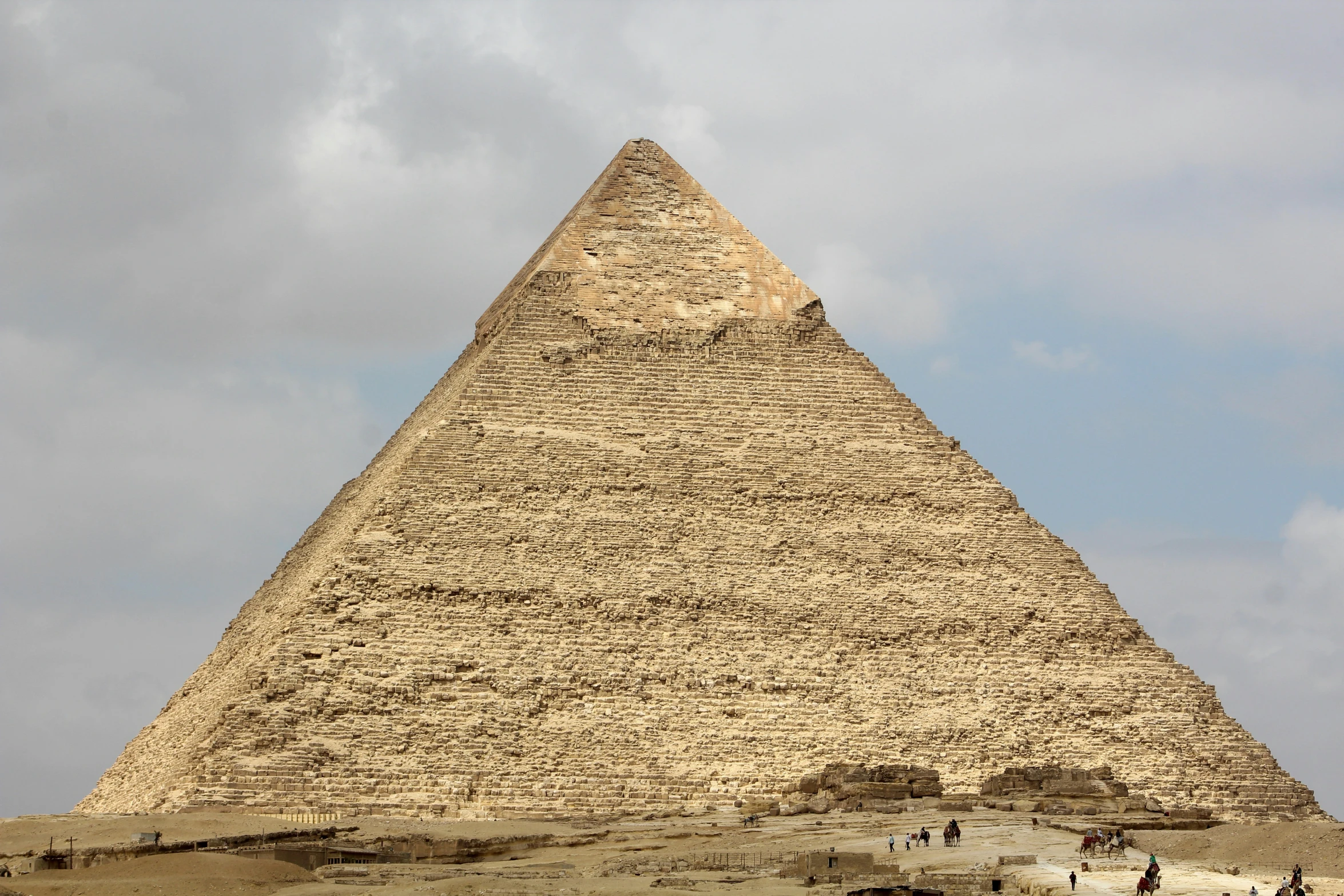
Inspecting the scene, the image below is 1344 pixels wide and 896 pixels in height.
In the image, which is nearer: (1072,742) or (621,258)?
(1072,742)

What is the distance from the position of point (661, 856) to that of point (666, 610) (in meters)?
8.86

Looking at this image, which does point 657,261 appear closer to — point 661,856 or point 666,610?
point 666,610

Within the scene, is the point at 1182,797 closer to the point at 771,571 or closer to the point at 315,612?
the point at 771,571

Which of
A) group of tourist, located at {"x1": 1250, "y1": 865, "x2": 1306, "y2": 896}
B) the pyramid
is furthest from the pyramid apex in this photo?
group of tourist, located at {"x1": 1250, "y1": 865, "x2": 1306, "y2": 896}

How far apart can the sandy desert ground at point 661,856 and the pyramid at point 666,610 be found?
65.3 inches

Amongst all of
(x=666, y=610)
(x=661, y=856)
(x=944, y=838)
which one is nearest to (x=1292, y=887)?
(x=944, y=838)

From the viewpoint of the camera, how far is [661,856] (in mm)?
29625

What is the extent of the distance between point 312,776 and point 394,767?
1.11 meters

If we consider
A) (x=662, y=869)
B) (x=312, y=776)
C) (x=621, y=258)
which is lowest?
(x=662, y=869)

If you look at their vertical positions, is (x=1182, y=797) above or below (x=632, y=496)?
below

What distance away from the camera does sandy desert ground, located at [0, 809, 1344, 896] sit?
2583 cm

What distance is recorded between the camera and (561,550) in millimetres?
38781

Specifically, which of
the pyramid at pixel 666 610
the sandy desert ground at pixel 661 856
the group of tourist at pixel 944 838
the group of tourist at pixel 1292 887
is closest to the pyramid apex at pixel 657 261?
the pyramid at pixel 666 610

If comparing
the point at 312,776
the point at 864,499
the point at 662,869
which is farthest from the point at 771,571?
the point at 662,869
